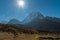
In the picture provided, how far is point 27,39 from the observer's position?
19469 millimetres

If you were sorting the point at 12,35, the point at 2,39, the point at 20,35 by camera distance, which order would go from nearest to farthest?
the point at 2,39 → the point at 12,35 → the point at 20,35

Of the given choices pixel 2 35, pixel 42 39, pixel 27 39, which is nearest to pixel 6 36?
pixel 2 35

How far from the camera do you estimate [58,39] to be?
831 centimetres

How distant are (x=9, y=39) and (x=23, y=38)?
2.49 m

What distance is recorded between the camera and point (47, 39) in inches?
318

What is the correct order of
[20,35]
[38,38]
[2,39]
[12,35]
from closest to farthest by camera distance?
[38,38], [2,39], [12,35], [20,35]

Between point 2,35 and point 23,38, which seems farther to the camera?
point 23,38

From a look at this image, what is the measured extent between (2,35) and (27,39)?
4.11m

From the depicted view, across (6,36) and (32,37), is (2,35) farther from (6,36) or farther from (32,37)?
(32,37)

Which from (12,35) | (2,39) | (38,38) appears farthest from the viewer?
(12,35)

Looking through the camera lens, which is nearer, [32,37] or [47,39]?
[47,39]

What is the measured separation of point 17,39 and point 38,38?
36.3ft

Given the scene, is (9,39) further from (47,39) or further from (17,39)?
(47,39)

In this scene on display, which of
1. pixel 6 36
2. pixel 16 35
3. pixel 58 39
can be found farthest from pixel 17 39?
pixel 58 39
